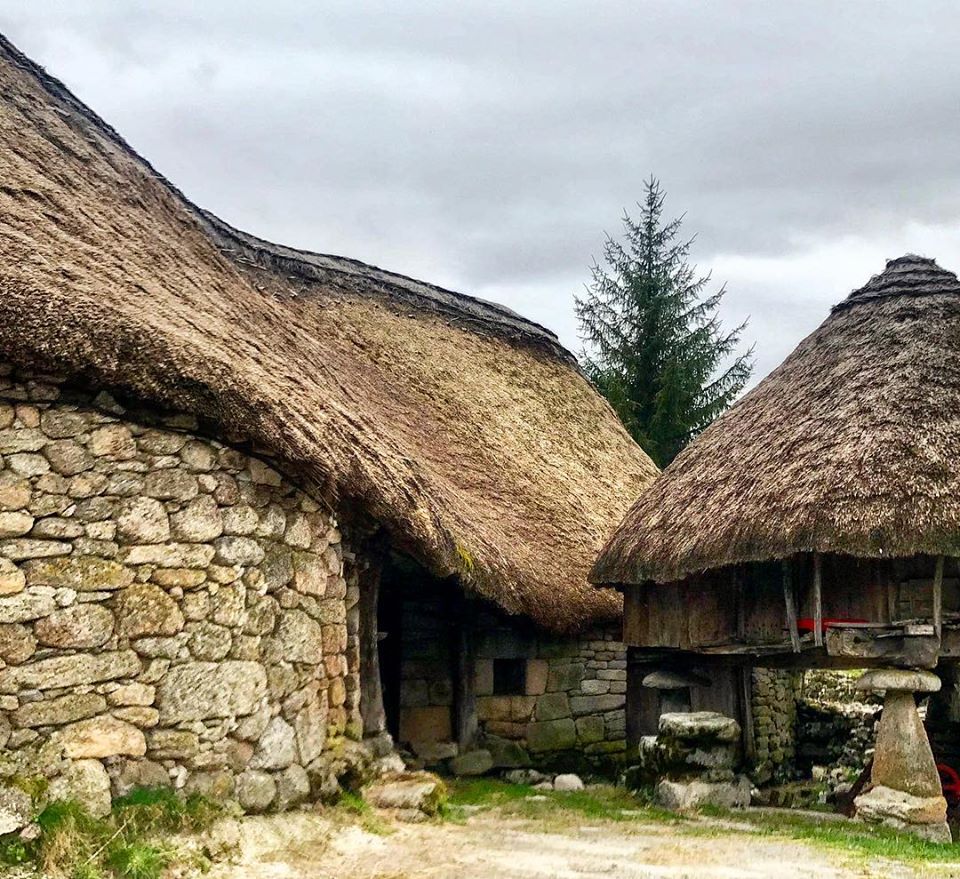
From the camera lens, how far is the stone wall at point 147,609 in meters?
5.97

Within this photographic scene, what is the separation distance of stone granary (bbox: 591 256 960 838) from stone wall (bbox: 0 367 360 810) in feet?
13.6

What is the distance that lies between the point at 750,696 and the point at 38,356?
32.5 feet

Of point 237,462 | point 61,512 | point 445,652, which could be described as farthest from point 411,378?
point 61,512

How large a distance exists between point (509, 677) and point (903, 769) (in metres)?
4.53

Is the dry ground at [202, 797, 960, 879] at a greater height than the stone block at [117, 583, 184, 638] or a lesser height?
lesser

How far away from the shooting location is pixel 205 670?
655 cm

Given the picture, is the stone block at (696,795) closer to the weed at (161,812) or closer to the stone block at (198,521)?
the weed at (161,812)

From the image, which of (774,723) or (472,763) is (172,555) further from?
(774,723)

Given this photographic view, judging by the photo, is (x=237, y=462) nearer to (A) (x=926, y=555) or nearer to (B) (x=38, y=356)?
(B) (x=38, y=356)

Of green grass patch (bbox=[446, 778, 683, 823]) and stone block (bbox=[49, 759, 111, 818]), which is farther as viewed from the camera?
green grass patch (bbox=[446, 778, 683, 823])

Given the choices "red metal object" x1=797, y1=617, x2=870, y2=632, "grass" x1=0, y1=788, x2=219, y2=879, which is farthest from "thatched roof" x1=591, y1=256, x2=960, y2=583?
"grass" x1=0, y1=788, x2=219, y2=879

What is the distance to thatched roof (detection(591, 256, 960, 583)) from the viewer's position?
834 cm

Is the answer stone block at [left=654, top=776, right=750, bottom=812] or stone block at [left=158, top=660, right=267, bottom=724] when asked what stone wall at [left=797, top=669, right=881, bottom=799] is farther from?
stone block at [left=158, top=660, right=267, bottom=724]

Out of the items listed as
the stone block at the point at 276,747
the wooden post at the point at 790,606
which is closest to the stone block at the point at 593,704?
the wooden post at the point at 790,606
